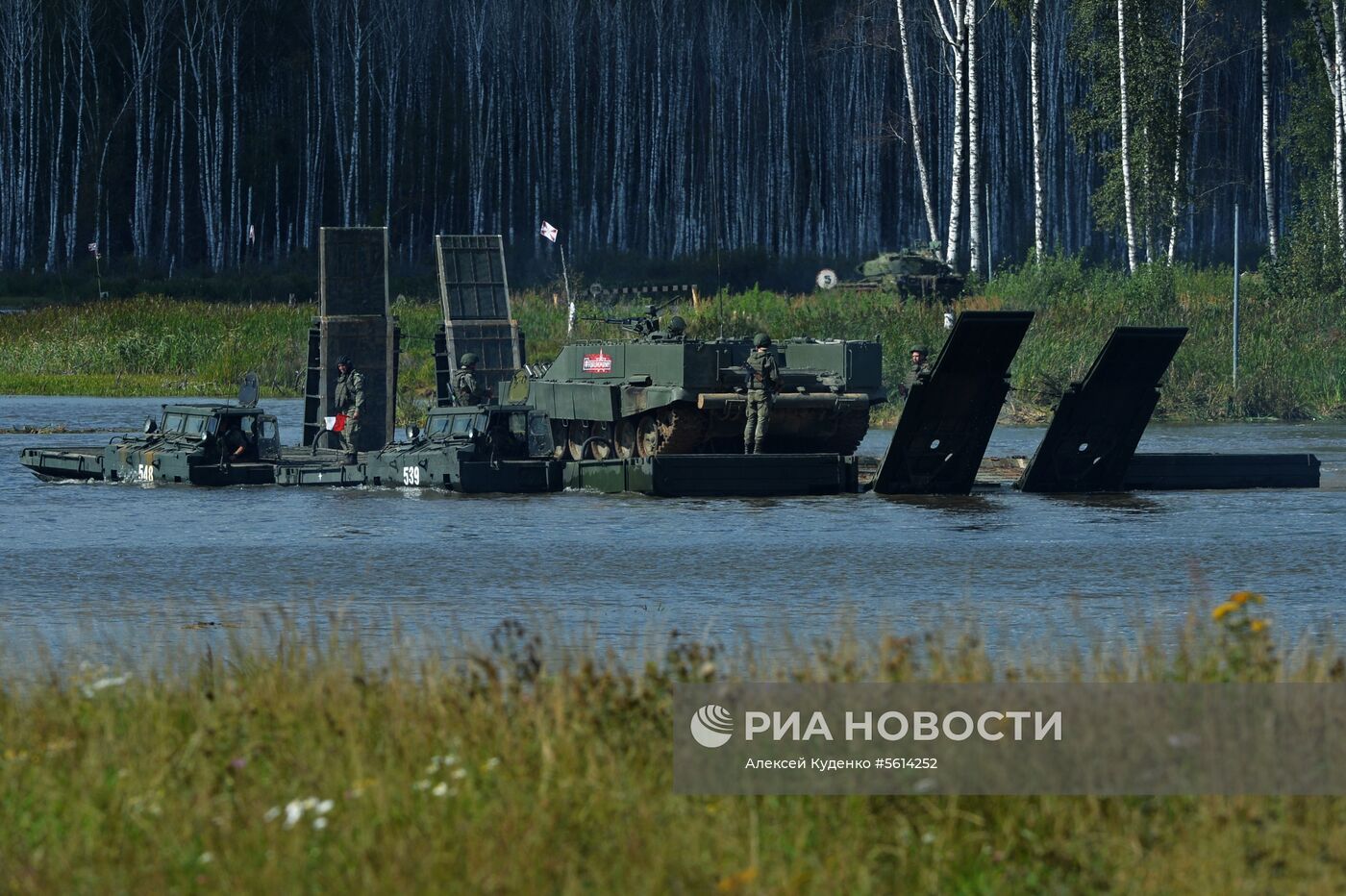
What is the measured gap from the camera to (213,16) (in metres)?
70.6

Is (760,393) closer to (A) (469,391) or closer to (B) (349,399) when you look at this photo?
(A) (469,391)

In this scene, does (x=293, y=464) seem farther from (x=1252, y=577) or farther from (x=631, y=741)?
(x=631, y=741)

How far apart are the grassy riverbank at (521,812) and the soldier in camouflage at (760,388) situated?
1705 centimetres

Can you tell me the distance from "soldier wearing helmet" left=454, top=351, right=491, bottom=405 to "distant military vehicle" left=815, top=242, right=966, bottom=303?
63.7 ft

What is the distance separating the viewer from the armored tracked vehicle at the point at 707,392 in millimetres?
26656

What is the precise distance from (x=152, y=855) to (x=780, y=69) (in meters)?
68.5

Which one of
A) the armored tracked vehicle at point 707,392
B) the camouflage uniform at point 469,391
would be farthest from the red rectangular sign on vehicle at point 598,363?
the camouflage uniform at point 469,391

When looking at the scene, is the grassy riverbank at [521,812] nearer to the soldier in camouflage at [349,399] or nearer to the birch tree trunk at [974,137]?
the soldier in camouflage at [349,399]

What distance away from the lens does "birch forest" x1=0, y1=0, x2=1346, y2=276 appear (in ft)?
230

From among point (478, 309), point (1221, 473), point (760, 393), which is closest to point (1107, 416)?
point (1221, 473)

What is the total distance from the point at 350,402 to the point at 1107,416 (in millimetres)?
10545

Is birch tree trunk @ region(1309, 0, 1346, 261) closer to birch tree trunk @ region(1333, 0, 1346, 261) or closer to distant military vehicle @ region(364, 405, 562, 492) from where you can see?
birch tree trunk @ region(1333, 0, 1346, 261)

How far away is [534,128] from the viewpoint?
Result: 71.9 meters

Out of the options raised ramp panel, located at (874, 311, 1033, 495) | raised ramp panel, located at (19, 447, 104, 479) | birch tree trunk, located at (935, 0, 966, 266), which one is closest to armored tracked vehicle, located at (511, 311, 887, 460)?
raised ramp panel, located at (874, 311, 1033, 495)
